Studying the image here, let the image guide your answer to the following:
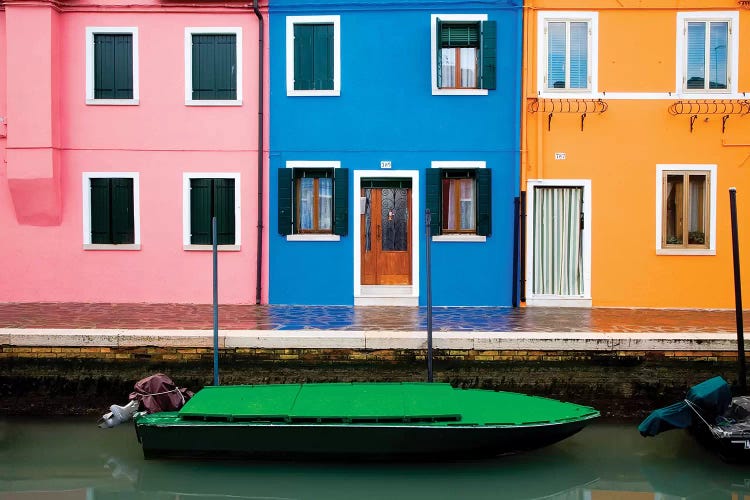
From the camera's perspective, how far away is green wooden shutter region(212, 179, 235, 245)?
1392 centimetres

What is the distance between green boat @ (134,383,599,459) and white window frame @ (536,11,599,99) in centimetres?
675

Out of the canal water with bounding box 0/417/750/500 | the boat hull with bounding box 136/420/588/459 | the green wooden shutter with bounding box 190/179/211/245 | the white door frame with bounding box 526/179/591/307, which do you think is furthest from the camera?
the green wooden shutter with bounding box 190/179/211/245

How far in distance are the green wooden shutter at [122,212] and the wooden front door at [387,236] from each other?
4.00 m

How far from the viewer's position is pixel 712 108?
13391 mm

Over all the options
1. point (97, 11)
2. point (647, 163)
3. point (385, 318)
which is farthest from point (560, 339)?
point (97, 11)

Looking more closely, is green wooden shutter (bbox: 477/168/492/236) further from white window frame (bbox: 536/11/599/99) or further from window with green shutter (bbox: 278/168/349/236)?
window with green shutter (bbox: 278/168/349/236)

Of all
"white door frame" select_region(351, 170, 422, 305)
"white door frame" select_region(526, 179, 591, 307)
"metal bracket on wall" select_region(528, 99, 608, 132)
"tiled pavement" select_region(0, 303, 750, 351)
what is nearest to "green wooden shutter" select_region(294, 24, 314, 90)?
"white door frame" select_region(351, 170, 422, 305)

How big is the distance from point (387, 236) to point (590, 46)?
15.2ft

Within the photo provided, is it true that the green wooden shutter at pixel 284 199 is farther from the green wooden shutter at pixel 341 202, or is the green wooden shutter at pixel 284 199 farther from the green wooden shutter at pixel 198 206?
the green wooden shutter at pixel 198 206

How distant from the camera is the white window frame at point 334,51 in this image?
13672mm

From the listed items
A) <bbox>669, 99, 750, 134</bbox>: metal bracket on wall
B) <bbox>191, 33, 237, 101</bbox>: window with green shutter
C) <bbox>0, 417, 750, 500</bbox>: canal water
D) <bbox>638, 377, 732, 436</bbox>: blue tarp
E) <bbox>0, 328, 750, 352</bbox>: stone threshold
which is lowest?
<bbox>0, 417, 750, 500</bbox>: canal water

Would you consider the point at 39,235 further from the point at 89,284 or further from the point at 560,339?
the point at 560,339

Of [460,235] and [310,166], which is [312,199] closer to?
[310,166]

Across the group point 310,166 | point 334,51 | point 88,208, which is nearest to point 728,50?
point 334,51
